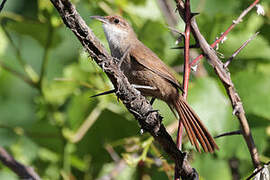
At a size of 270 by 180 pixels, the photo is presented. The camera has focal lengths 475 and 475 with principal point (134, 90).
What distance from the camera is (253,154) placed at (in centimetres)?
212

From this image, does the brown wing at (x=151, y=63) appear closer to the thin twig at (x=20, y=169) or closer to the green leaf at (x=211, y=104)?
the green leaf at (x=211, y=104)

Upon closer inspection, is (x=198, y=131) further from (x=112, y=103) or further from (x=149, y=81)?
(x=112, y=103)

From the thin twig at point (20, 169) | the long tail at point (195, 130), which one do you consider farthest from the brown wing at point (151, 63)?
the thin twig at point (20, 169)

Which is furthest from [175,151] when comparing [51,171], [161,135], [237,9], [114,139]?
[237,9]

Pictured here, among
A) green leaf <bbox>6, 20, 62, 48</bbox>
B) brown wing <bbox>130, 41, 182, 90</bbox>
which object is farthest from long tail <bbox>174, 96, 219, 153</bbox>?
green leaf <bbox>6, 20, 62, 48</bbox>

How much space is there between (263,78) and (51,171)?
5.91 ft

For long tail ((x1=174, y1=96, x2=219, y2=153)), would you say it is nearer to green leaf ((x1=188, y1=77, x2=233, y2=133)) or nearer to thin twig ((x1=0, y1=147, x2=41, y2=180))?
green leaf ((x1=188, y1=77, x2=233, y2=133))

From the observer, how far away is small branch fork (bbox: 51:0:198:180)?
1.58 meters

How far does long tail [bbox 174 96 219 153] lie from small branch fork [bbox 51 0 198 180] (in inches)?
7.1

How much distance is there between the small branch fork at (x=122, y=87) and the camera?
1579 millimetres

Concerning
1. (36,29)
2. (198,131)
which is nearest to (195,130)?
(198,131)

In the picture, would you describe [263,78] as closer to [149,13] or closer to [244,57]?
[244,57]

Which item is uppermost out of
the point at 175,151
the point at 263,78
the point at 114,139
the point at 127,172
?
the point at 175,151

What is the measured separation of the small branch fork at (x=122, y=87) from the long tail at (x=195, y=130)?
0.18 metres
